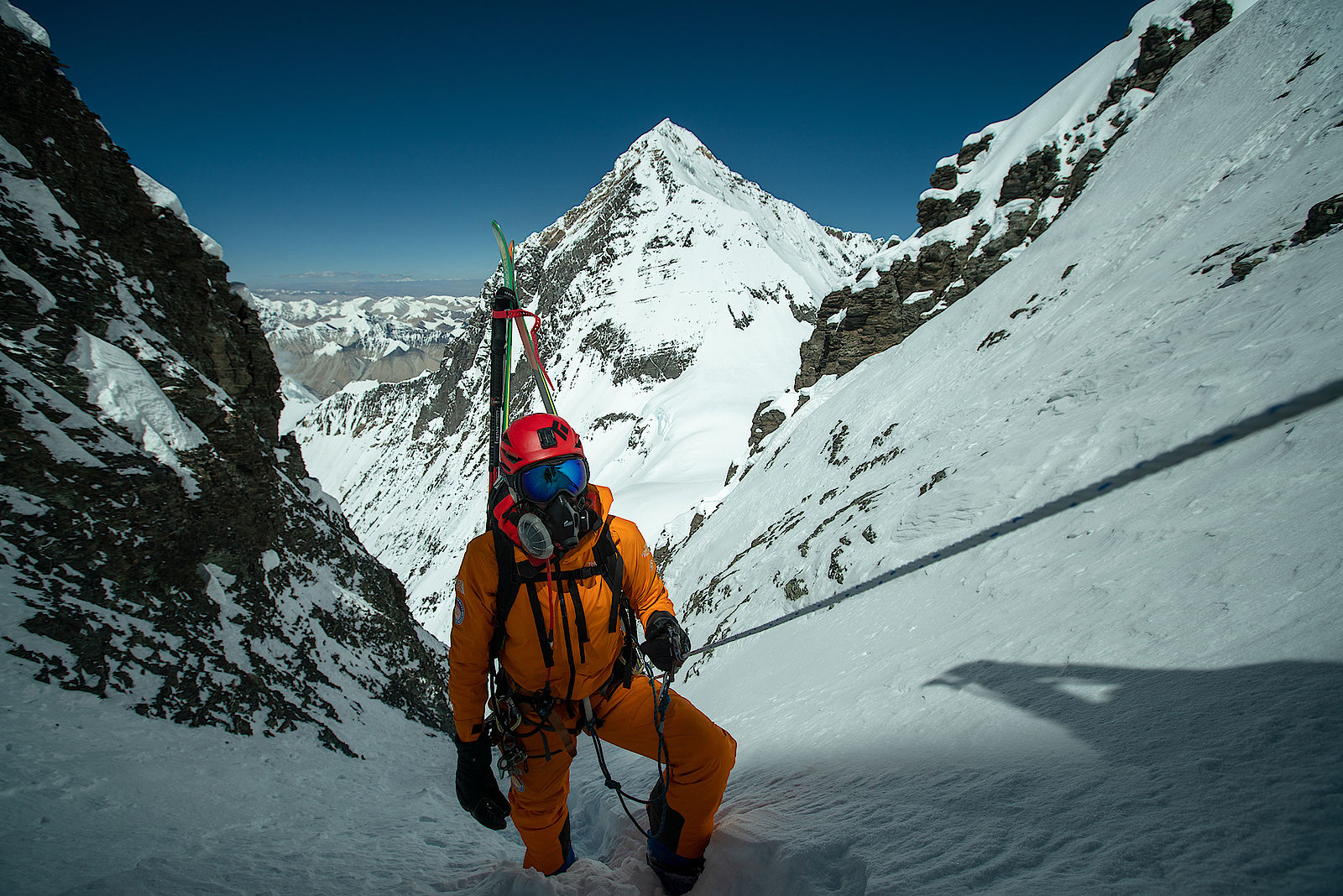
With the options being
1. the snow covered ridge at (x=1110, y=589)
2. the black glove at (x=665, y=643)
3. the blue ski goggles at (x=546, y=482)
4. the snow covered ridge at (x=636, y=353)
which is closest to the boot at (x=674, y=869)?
the snow covered ridge at (x=1110, y=589)

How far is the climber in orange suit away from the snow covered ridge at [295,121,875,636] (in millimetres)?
31130

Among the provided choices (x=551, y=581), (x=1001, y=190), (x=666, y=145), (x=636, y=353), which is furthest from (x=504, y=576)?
(x=666, y=145)

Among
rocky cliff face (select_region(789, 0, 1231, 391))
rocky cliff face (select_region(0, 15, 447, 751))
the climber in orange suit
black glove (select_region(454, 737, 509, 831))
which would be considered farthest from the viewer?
rocky cliff face (select_region(789, 0, 1231, 391))

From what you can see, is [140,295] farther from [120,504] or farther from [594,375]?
[594,375]

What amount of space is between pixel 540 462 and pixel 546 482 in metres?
0.12

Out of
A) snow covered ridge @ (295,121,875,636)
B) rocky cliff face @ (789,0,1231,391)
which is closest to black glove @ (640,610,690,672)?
rocky cliff face @ (789,0,1231,391)

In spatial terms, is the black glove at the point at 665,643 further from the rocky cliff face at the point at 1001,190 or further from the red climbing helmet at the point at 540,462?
the rocky cliff face at the point at 1001,190

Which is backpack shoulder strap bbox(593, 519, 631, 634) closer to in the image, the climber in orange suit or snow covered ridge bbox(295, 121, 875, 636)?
the climber in orange suit

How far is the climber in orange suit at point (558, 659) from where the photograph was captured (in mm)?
3004

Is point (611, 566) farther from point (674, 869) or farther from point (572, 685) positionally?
point (674, 869)

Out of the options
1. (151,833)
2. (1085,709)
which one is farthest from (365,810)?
(1085,709)

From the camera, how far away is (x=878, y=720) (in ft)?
14.9

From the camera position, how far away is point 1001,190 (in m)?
25.9

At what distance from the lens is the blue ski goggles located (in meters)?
3.01
